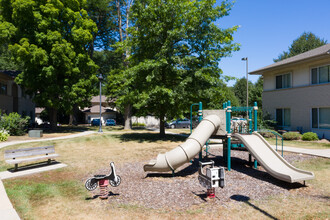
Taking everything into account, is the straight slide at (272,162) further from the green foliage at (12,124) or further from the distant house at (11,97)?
the distant house at (11,97)

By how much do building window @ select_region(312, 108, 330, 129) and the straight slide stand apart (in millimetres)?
13143

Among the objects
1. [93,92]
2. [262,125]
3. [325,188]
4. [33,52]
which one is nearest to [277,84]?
[262,125]

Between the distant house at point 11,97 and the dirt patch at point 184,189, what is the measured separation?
78.6 ft

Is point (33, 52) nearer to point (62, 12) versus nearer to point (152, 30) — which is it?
point (62, 12)

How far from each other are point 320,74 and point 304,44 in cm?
3209

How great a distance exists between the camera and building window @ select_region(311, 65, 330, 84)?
743 inches

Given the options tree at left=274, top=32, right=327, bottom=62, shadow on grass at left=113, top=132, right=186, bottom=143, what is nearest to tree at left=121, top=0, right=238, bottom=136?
shadow on grass at left=113, top=132, right=186, bottom=143

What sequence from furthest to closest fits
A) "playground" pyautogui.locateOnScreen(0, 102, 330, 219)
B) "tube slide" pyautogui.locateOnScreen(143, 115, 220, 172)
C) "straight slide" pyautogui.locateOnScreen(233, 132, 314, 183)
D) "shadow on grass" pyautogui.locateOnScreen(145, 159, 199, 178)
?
"shadow on grass" pyautogui.locateOnScreen(145, 159, 199, 178)
"tube slide" pyautogui.locateOnScreen(143, 115, 220, 172)
"straight slide" pyautogui.locateOnScreen(233, 132, 314, 183)
"playground" pyautogui.locateOnScreen(0, 102, 330, 219)

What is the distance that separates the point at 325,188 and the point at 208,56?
1320 cm

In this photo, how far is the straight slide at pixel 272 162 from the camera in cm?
708

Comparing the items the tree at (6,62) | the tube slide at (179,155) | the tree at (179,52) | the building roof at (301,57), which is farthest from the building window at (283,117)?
the tree at (6,62)

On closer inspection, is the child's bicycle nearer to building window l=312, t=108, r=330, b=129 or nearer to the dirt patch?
the dirt patch

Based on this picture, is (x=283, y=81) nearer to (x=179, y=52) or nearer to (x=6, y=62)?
(x=179, y=52)

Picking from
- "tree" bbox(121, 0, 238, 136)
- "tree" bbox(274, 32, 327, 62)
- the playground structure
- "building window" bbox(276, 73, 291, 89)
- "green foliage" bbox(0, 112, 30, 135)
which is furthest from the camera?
"tree" bbox(274, 32, 327, 62)
